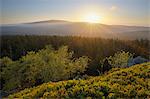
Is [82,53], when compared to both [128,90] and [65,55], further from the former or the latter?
[128,90]

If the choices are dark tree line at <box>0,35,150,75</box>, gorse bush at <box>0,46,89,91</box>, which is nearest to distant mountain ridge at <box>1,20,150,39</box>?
dark tree line at <box>0,35,150,75</box>

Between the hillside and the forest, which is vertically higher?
the hillside

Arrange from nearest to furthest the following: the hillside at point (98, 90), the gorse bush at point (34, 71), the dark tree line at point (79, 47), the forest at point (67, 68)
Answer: the hillside at point (98, 90), the forest at point (67, 68), the gorse bush at point (34, 71), the dark tree line at point (79, 47)

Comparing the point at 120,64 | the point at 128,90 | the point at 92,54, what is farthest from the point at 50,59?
the point at 128,90

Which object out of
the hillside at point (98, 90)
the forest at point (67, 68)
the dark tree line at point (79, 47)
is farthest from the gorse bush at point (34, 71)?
the hillside at point (98, 90)

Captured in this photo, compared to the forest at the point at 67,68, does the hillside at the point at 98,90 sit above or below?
above

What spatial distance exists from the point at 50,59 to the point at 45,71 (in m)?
2.22

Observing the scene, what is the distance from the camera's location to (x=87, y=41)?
70.9m

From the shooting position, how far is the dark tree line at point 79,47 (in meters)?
54.8

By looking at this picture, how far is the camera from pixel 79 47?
63188mm

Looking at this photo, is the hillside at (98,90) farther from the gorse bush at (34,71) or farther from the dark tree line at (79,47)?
the dark tree line at (79,47)

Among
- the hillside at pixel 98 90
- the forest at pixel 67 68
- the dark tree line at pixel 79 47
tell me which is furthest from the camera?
the dark tree line at pixel 79 47

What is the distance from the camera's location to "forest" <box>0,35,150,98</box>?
14.1 metres

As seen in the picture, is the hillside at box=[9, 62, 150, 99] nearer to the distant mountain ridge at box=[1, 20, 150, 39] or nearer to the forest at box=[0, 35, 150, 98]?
the forest at box=[0, 35, 150, 98]
